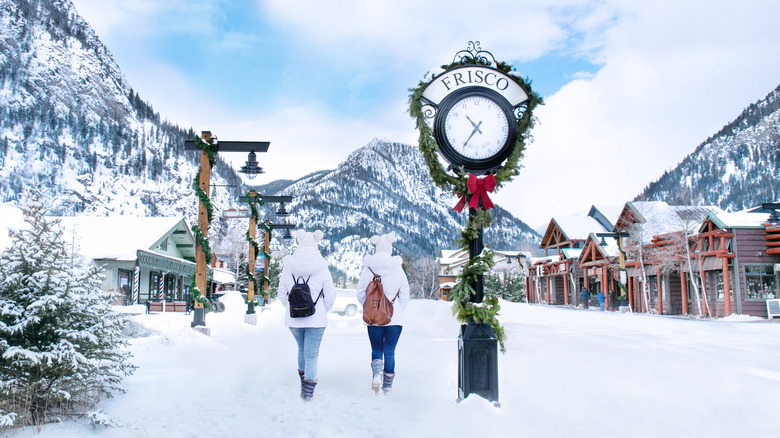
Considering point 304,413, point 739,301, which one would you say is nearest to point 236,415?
point 304,413

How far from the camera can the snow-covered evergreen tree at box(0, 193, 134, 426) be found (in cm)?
494

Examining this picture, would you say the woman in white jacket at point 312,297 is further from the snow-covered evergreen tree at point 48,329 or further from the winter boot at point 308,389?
the snow-covered evergreen tree at point 48,329

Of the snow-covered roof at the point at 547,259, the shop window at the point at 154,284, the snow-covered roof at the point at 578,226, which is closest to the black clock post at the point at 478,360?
the shop window at the point at 154,284

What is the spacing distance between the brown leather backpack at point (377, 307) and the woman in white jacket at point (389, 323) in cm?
7

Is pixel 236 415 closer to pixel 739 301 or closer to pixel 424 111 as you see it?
pixel 424 111

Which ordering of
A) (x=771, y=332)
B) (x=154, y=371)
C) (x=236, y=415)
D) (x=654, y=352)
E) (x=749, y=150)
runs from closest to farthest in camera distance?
1. (x=236, y=415)
2. (x=154, y=371)
3. (x=654, y=352)
4. (x=771, y=332)
5. (x=749, y=150)

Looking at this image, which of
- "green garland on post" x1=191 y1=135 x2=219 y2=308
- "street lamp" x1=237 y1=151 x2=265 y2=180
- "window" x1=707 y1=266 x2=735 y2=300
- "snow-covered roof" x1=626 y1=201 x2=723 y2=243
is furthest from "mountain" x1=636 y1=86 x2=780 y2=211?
"green garland on post" x1=191 y1=135 x2=219 y2=308

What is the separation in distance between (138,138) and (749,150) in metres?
179

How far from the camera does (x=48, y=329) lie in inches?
202

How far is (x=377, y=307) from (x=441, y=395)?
4.27ft

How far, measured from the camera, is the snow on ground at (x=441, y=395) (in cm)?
543

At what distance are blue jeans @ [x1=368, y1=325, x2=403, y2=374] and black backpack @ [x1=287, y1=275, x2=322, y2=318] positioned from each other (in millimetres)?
812

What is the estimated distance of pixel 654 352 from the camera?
1137cm

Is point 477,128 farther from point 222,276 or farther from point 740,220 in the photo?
point 222,276
